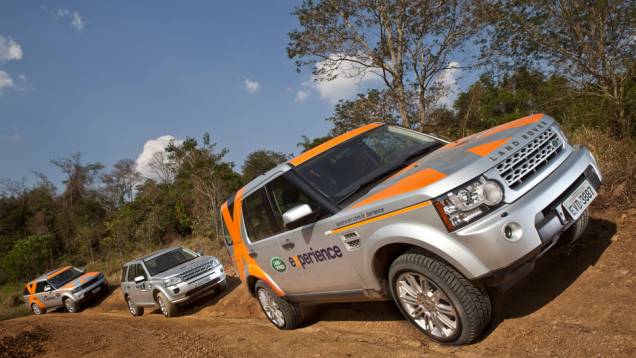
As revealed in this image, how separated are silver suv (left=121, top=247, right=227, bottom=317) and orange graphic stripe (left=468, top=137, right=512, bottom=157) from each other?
8.26m

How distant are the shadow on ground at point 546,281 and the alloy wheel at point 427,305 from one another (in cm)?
37

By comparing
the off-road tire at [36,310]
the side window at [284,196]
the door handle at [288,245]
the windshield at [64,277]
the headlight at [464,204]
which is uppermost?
the windshield at [64,277]

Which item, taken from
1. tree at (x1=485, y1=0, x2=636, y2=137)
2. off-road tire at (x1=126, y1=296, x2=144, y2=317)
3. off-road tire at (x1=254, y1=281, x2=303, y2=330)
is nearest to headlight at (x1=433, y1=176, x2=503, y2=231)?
off-road tire at (x1=254, y1=281, x2=303, y2=330)

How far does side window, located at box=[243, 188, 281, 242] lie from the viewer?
15.8ft

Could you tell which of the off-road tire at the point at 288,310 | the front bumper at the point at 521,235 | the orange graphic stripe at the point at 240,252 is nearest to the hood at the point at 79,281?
the orange graphic stripe at the point at 240,252

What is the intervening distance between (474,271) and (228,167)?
20.5 metres

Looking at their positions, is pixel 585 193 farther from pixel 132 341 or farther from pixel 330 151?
pixel 132 341

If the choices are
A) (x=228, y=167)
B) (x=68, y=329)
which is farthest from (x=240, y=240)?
(x=228, y=167)

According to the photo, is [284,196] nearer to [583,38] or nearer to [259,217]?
[259,217]

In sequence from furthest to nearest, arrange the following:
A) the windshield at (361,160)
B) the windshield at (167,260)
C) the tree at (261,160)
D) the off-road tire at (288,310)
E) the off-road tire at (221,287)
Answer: the tree at (261,160) → the windshield at (167,260) → the off-road tire at (221,287) → the off-road tire at (288,310) → the windshield at (361,160)

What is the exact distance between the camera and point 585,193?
354cm

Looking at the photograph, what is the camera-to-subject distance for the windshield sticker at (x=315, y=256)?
3.96 metres

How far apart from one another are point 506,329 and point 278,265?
244 cm

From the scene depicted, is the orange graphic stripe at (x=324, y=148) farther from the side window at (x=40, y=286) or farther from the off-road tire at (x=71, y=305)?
the side window at (x=40, y=286)
